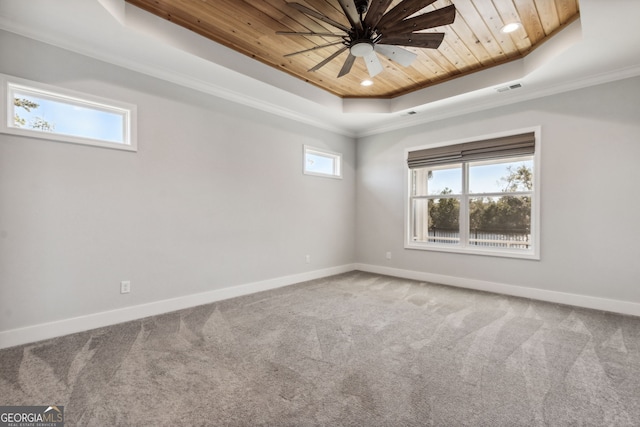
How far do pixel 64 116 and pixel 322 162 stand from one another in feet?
11.9

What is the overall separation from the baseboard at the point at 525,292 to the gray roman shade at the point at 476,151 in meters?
1.88

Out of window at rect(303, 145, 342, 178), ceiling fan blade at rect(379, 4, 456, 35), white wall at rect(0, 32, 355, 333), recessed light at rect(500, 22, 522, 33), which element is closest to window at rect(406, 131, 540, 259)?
window at rect(303, 145, 342, 178)

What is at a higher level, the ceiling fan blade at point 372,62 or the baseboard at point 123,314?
the ceiling fan blade at point 372,62

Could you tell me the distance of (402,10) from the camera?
2258 millimetres

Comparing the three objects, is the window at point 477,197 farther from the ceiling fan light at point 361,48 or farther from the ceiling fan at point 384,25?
the ceiling fan light at point 361,48

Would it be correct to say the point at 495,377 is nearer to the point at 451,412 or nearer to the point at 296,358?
the point at 451,412

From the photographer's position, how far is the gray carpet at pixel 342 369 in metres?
1.68

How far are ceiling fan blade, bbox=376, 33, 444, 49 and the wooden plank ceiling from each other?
30cm

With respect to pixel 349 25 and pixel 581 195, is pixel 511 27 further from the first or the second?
pixel 581 195

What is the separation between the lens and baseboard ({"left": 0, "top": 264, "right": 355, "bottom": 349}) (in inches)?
100.0

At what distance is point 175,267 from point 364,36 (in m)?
3.22

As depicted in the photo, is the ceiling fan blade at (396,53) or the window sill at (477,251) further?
the window sill at (477,251)

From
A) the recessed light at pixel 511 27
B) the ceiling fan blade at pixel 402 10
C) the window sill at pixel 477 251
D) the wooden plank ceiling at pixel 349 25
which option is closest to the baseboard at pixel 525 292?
the window sill at pixel 477 251

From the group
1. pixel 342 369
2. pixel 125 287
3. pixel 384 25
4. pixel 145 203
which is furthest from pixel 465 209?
pixel 125 287
